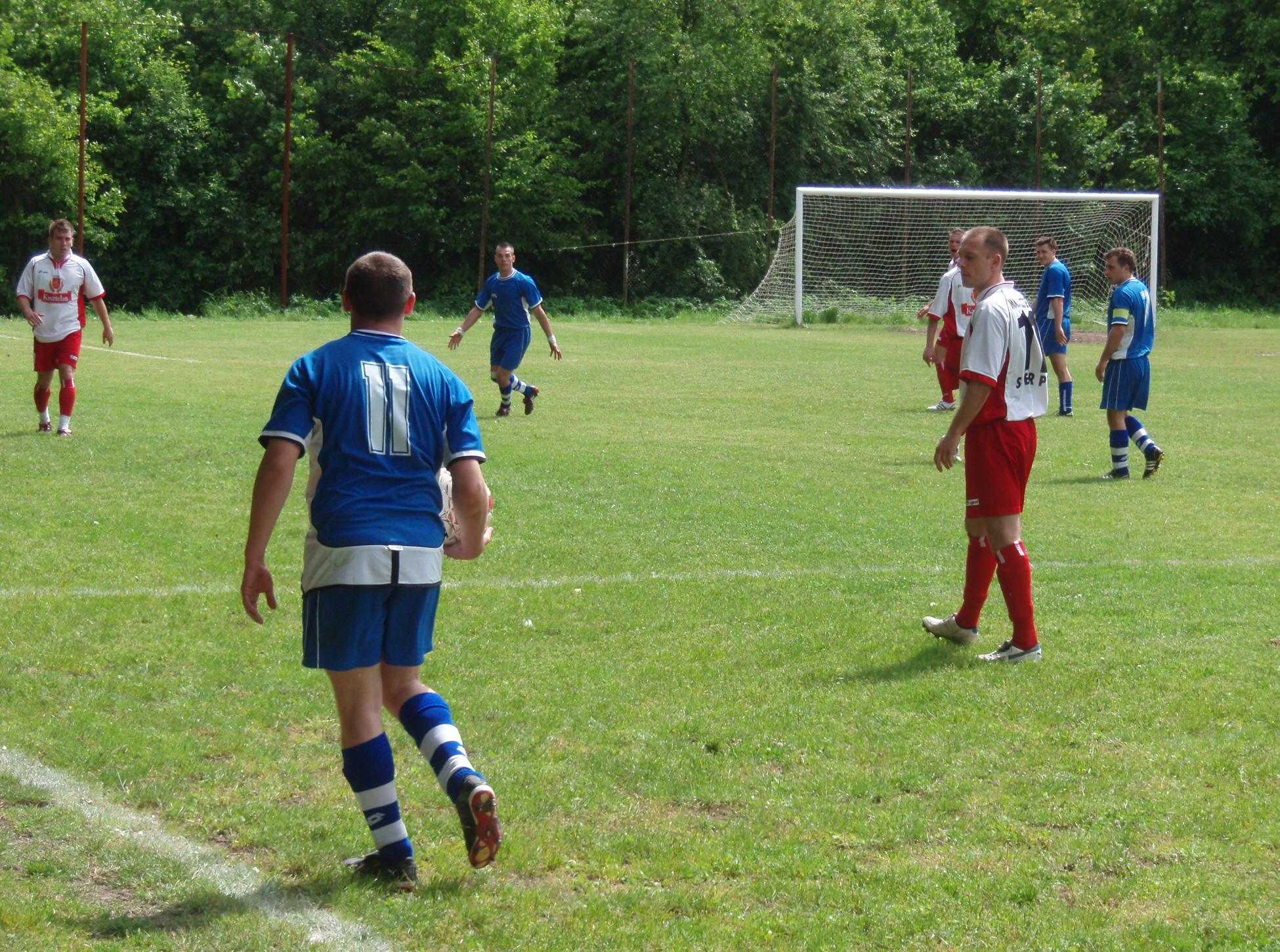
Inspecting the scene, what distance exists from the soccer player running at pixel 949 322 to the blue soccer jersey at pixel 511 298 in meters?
4.33

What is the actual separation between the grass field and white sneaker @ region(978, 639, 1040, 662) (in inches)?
4.9

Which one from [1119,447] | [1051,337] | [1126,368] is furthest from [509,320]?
[1119,447]

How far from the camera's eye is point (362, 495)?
399cm

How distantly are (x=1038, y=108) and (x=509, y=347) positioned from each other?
35.7 m

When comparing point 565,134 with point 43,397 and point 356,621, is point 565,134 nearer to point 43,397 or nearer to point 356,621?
point 43,397

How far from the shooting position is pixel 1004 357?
650 centimetres

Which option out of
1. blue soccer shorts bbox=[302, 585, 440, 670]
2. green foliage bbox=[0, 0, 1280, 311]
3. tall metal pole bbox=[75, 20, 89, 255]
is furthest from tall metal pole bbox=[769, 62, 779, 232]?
blue soccer shorts bbox=[302, 585, 440, 670]

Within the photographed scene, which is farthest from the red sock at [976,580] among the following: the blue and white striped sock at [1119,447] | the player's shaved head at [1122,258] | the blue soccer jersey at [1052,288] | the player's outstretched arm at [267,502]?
the blue soccer jersey at [1052,288]

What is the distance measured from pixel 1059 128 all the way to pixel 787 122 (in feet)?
30.6

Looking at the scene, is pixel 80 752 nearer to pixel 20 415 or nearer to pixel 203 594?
pixel 203 594

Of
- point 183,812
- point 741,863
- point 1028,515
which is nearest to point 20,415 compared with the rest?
point 1028,515

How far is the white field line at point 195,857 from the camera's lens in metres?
3.72

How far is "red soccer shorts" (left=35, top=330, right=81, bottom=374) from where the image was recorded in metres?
13.1

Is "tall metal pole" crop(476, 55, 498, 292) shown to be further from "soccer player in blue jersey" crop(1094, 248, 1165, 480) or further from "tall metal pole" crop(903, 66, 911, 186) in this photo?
"soccer player in blue jersey" crop(1094, 248, 1165, 480)
